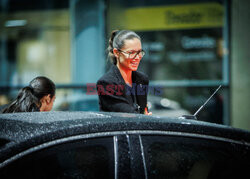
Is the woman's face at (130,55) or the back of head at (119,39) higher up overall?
the back of head at (119,39)

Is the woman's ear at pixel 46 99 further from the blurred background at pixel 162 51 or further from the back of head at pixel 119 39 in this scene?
the blurred background at pixel 162 51

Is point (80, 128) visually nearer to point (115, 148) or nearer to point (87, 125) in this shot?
point (87, 125)

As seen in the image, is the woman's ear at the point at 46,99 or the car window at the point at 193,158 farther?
the woman's ear at the point at 46,99

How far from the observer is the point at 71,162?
1844 millimetres

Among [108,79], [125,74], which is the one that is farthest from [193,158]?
[125,74]

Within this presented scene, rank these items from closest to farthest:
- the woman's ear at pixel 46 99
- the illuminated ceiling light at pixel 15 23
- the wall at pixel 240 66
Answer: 1. the woman's ear at pixel 46 99
2. the wall at pixel 240 66
3. the illuminated ceiling light at pixel 15 23

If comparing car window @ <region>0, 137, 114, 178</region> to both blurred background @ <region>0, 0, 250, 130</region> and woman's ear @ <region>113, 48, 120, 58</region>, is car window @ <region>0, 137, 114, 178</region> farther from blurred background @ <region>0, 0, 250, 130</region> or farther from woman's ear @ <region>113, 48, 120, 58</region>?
blurred background @ <region>0, 0, 250, 130</region>

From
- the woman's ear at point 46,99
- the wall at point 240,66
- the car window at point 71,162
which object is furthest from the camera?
the wall at point 240,66

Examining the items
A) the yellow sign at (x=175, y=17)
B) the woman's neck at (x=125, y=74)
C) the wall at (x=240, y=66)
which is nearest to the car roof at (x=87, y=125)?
the woman's neck at (x=125, y=74)

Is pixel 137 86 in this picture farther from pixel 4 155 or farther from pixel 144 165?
pixel 4 155

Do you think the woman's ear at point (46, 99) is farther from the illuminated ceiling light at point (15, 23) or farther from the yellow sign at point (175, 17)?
the illuminated ceiling light at point (15, 23)

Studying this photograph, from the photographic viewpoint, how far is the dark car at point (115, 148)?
5.83ft

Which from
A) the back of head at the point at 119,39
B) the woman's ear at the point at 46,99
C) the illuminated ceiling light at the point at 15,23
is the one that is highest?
the illuminated ceiling light at the point at 15,23

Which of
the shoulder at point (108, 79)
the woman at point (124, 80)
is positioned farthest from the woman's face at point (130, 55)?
the shoulder at point (108, 79)
